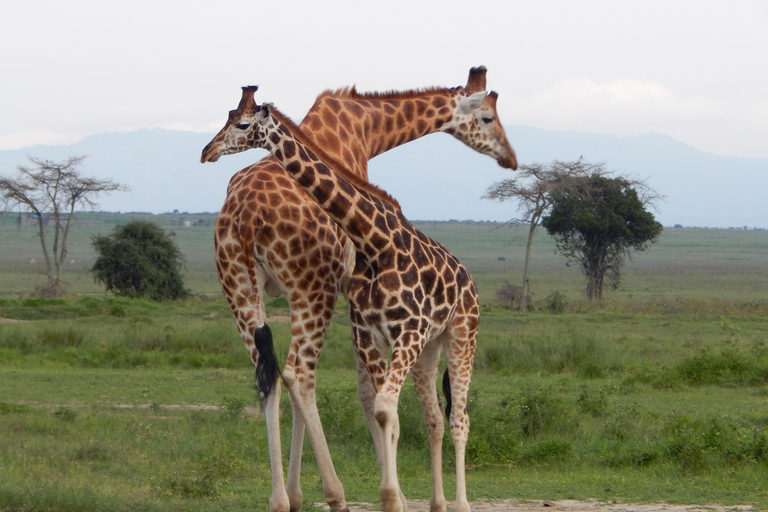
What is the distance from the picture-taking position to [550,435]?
9.70 m

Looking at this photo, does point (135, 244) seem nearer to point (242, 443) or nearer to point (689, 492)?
point (242, 443)

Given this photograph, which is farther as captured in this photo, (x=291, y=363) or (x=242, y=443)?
(x=242, y=443)

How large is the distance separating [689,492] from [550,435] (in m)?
2.46

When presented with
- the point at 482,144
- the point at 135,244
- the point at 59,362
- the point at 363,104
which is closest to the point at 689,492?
the point at 482,144

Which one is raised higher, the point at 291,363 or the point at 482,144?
the point at 482,144

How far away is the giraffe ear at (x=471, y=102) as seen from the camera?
679 cm

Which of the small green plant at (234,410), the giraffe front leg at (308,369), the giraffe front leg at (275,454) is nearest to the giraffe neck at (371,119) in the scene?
the giraffe front leg at (308,369)

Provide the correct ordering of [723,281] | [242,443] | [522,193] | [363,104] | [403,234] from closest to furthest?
[403,234], [363,104], [242,443], [522,193], [723,281]

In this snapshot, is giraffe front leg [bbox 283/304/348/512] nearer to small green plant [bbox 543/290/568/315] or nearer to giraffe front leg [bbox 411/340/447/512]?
giraffe front leg [bbox 411/340/447/512]

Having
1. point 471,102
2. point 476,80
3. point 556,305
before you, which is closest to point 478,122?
point 471,102

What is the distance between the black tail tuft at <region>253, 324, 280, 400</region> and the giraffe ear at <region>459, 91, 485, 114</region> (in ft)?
8.16

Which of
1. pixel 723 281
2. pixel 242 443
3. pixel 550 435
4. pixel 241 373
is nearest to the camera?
pixel 242 443

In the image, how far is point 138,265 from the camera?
2727 centimetres

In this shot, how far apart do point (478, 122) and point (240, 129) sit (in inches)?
96.2
